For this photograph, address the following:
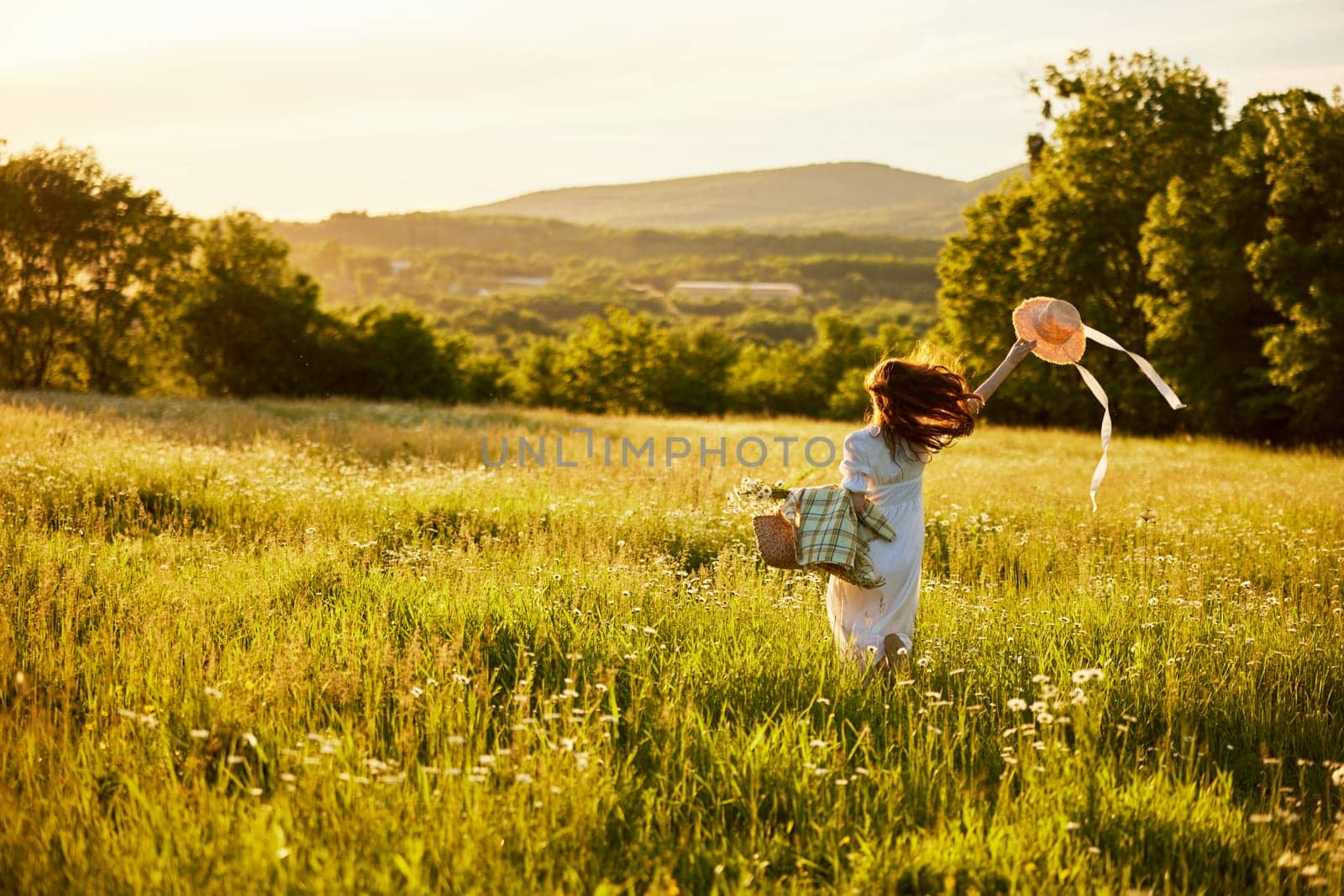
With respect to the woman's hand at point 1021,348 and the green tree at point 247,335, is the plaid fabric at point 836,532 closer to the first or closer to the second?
the woman's hand at point 1021,348

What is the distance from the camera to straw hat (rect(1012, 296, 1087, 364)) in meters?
5.73

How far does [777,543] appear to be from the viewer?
514 cm

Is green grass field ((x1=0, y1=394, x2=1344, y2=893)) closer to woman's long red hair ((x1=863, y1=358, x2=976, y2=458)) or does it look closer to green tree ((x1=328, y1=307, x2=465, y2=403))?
woman's long red hair ((x1=863, y1=358, x2=976, y2=458))

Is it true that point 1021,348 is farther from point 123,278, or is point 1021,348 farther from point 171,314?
point 171,314

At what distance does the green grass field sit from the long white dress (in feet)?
0.86

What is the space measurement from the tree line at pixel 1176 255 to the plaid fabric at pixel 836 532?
25643mm

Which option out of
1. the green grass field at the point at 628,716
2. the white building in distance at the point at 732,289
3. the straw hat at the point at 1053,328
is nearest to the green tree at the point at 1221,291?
the green grass field at the point at 628,716

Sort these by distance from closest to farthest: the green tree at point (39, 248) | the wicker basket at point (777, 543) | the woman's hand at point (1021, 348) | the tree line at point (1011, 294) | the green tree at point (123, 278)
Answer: the wicker basket at point (777, 543)
the woman's hand at point (1021, 348)
the tree line at point (1011, 294)
the green tree at point (39, 248)
the green tree at point (123, 278)

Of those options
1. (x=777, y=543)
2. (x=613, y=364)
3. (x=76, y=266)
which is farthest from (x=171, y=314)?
(x=777, y=543)

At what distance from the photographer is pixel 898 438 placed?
17.4ft

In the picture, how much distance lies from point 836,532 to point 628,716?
1.44 m

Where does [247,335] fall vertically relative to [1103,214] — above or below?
below

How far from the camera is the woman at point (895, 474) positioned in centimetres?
521

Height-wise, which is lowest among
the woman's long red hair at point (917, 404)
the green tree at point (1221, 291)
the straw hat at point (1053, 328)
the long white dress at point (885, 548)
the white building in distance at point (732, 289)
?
the long white dress at point (885, 548)
